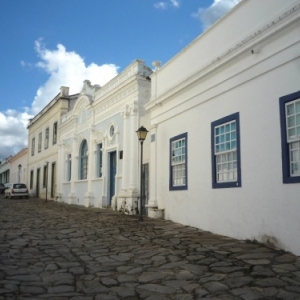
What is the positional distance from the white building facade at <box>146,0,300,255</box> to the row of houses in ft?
0.07

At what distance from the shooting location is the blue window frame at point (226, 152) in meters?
7.66

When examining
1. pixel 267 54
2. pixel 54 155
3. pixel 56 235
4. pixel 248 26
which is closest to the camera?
pixel 267 54

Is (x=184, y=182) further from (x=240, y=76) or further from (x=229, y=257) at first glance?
(x=229, y=257)

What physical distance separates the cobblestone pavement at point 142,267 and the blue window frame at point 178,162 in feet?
5.65

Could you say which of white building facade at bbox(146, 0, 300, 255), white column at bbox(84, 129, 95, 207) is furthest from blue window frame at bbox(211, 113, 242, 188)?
A: white column at bbox(84, 129, 95, 207)

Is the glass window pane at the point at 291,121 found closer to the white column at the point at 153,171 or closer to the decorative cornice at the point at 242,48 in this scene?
the decorative cornice at the point at 242,48

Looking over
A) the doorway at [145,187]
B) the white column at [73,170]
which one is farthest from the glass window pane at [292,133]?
the white column at [73,170]

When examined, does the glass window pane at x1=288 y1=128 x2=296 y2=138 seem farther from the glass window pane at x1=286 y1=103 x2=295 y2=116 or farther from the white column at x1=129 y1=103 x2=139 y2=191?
the white column at x1=129 y1=103 x2=139 y2=191

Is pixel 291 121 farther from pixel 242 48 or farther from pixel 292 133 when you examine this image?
pixel 242 48

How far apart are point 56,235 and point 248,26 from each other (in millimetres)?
6229

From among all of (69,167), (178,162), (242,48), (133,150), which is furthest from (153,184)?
(69,167)

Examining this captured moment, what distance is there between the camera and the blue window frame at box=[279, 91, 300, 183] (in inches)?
243

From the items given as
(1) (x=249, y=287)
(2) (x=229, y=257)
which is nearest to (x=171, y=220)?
(2) (x=229, y=257)

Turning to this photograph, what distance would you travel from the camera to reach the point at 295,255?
5895mm
